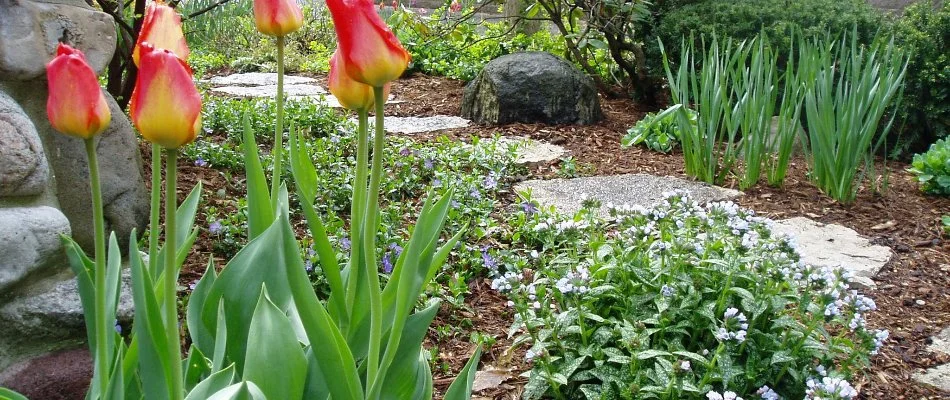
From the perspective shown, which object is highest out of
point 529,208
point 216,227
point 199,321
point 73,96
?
point 73,96

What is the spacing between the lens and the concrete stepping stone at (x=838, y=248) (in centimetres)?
291

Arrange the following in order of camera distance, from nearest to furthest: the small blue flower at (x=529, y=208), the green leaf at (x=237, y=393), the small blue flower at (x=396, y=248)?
the green leaf at (x=237, y=393) → the small blue flower at (x=396, y=248) → the small blue flower at (x=529, y=208)

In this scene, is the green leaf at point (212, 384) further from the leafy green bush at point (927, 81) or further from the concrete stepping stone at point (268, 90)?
the concrete stepping stone at point (268, 90)

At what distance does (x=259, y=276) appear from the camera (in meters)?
1.18

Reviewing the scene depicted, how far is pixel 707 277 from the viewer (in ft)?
6.90

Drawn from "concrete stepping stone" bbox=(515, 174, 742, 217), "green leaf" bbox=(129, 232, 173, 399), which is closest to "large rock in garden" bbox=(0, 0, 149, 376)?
"green leaf" bbox=(129, 232, 173, 399)

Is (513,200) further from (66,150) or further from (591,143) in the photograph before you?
(66,150)

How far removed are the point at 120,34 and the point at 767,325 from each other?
269cm

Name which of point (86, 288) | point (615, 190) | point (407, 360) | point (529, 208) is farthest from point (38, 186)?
point (615, 190)

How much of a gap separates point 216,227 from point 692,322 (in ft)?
5.21

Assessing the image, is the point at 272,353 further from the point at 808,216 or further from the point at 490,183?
the point at 808,216

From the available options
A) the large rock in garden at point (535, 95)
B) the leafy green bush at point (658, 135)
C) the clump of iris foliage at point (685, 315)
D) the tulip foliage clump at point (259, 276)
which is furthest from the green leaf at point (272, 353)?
the large rock in garden at point (535, 95)

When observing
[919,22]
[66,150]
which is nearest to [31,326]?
[66,150]

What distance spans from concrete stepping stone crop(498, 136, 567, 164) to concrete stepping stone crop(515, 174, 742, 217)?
381 mm
